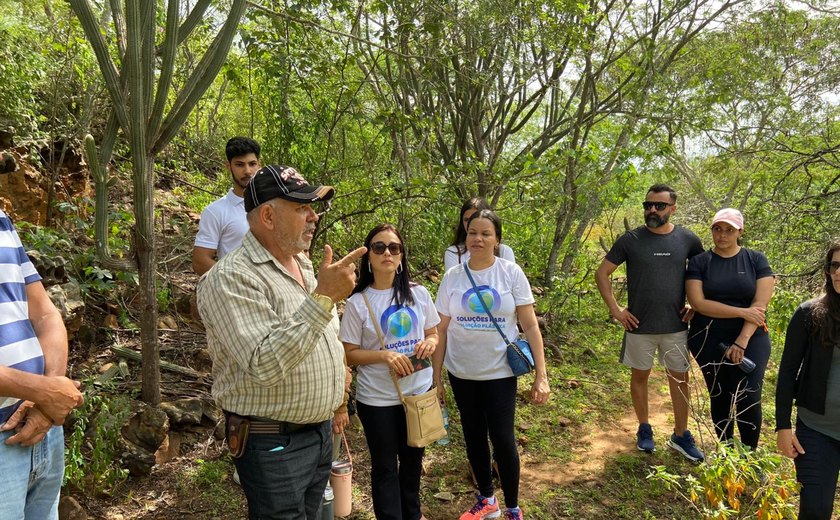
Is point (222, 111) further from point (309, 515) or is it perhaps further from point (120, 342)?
point (309, 515)

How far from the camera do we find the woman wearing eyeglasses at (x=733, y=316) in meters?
3.67

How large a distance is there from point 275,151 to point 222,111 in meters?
8.11

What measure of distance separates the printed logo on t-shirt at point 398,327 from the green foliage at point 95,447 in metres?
1.83

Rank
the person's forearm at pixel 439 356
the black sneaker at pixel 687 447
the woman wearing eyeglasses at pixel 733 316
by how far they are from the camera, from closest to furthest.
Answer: the person's forearm at pixel 439 356 → the woman wearing eyeglasses at pixel 733 316 → the black sneaker at pixel 687 447

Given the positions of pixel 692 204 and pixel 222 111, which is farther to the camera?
pixel 692 204

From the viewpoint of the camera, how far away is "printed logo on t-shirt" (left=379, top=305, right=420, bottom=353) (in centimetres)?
288

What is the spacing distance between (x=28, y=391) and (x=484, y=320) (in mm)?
2213

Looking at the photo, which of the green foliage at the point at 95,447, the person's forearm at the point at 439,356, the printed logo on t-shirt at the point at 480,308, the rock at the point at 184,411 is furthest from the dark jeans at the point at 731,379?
the green foliage at the point at 95,447

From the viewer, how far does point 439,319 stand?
3.11 meters

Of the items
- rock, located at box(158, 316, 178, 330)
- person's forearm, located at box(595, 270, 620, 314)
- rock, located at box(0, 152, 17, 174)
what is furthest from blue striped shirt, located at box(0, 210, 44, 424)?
rock, located at box(0, 152, 17, 174)

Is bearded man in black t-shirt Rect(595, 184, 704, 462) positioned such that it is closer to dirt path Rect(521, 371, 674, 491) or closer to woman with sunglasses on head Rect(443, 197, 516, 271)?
dirt path Rect(521, 371, 674, 491)

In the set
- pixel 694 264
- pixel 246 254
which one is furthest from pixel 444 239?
pixel 246 254

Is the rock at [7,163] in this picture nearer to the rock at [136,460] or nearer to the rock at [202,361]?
the rock at [202,361]

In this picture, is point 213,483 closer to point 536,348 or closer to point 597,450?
point 536,348
